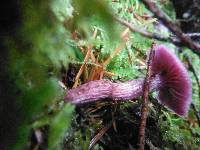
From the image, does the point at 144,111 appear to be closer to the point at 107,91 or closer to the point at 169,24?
the point at 107,91

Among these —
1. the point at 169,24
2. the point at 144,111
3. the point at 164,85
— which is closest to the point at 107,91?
the point at 144,111

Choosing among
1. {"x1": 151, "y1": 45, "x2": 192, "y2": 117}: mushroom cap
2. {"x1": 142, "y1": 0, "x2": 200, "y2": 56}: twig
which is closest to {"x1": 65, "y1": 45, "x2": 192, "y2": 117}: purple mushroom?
{"x1": 151, "y1": 45, "x2": 192, "y2": 117}: mushroom cap

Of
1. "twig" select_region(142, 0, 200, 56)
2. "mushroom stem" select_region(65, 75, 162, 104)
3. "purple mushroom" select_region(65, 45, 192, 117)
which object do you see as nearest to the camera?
"twig" select_region(142, 0, 200, 56)

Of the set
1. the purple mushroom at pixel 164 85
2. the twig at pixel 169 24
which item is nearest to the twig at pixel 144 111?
the purple mushroom at pixel 164 85

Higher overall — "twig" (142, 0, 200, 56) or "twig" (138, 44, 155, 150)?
"twig" (142, 0, 200, 56)

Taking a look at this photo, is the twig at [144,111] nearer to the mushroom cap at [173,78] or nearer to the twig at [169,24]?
the mushroom cap at [173,78]

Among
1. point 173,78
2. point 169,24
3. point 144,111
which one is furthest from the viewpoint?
point 173,78

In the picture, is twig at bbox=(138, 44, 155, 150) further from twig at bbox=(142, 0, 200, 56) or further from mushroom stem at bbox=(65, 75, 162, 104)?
twig at bbox=(142, 0, 200, 56)

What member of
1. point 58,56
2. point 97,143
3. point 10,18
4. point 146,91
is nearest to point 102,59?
point 146,91
